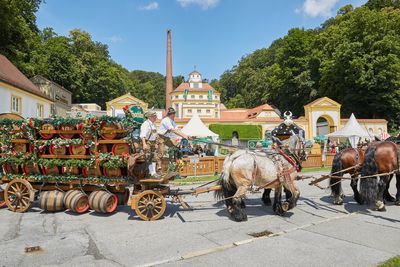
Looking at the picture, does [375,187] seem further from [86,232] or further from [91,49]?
[91,49]

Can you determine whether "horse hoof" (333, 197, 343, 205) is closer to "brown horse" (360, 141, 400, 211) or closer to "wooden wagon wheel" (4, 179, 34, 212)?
"brown horse" (360, 141, 400, 211)

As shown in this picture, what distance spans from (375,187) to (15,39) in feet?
103

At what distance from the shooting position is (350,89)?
4094 cm

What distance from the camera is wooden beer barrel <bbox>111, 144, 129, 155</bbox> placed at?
7133mm

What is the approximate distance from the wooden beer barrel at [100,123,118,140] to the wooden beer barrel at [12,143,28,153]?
2253mm

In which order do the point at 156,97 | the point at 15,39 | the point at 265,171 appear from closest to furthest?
the point at 265,171
the point at 15,39
the point at 156,97

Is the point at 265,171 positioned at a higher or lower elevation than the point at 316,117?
lower

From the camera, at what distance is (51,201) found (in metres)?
7.41

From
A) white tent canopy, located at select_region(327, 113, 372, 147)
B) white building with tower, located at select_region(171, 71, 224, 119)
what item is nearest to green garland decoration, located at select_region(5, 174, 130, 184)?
white tent canopy, located at select_region(327, 113, 372, 147)

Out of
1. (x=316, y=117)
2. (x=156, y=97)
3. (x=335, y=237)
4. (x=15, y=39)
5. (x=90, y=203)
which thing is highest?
(x=156, y=97)

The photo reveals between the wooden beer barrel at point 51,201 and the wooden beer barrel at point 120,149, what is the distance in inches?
70.5

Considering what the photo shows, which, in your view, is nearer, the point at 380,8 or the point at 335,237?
the point at 335,237

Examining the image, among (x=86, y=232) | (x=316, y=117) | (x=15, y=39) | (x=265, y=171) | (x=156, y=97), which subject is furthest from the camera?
(x=156, y=97)

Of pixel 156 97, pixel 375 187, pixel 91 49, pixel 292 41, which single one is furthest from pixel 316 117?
pixel 156 97
